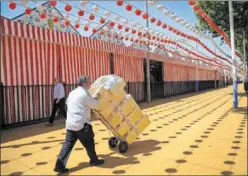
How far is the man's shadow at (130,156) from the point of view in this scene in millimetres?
3887

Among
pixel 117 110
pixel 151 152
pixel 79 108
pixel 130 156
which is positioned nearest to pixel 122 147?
pixel 130 156

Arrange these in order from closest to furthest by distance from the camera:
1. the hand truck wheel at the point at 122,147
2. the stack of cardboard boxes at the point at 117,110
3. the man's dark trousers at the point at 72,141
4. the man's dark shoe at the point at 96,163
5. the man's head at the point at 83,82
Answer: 1. the man's dark trousers at the point at 72,141
2. the man's head at the point at 83,82
3. the man's dark shoe at the point at 96,163
4. the stack of cardboard boxes at the point at 117,110
5. the hand truck wheel at the point at 122,147

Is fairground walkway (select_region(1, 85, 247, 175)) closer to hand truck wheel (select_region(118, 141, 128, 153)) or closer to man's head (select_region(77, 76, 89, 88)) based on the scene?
hand truck wheel (select_region(118, 141, 128, 153))

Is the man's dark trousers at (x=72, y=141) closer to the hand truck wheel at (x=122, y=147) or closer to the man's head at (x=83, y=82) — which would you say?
the man's head at (x=83, y=82)

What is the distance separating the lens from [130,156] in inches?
170

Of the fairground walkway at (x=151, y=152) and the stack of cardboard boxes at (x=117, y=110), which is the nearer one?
the fairground walkway at (x=151, y=152)

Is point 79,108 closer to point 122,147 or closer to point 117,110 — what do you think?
point 117,110

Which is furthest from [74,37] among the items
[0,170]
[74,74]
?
[0,170]

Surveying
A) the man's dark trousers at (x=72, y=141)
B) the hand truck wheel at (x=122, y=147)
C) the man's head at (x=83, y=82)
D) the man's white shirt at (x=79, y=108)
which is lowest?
the hand truck wheel at (x=122, y=147)

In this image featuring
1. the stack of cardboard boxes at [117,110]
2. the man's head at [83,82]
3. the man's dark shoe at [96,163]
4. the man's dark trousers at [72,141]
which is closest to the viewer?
the man's dark trousers at [72,141]

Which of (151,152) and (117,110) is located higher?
(117,110)

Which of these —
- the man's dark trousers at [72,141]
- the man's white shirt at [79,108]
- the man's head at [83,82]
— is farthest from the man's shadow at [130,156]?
the man's head at [83,82]

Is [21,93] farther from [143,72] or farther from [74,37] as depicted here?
[143,72]

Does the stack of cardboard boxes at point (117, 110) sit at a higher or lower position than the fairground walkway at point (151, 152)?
higher
